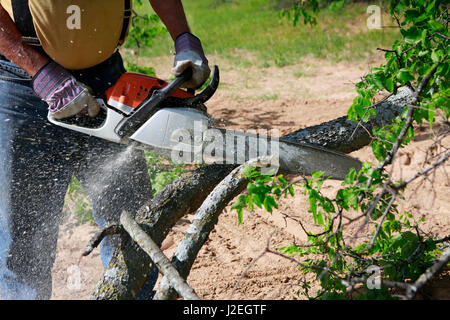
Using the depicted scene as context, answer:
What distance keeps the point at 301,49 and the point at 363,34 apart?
1326mm

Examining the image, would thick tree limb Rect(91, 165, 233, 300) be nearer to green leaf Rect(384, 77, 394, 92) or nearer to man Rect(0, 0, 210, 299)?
man Rect(0, 0, 210, 299)

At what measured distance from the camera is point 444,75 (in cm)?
169

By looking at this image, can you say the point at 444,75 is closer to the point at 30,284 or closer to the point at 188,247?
the point at 188,247

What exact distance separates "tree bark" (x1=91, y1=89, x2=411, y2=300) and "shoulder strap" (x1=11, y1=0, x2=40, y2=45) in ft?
2.84

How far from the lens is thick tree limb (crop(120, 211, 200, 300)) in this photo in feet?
5.09

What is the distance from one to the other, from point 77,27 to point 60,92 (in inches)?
11.2

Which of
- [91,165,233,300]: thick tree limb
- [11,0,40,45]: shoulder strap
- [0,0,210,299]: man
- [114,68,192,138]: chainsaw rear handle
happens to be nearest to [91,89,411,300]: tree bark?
[91,165,233,300]: thick tree limb

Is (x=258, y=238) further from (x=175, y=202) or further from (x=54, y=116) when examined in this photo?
(x=54, y=116)

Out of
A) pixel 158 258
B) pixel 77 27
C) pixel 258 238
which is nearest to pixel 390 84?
pixel 158 258

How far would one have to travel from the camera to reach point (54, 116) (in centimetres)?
199

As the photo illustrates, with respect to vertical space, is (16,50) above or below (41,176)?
above

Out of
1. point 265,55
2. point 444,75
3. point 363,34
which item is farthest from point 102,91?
point 363,34

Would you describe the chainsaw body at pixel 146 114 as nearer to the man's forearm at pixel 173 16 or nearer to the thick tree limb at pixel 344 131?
the man's forearm at pixel 173 16

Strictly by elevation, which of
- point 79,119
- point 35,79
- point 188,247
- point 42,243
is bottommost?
point 42,243
